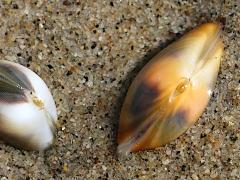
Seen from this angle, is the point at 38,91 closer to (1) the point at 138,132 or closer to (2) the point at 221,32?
(1) the point at 138,132

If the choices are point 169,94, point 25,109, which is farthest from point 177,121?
point 25,109

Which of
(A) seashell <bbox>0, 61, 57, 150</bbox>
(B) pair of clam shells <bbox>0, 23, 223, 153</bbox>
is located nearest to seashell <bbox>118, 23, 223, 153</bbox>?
(B) pair of clam shells <bbox>0, 23, 223, 153</bbox>

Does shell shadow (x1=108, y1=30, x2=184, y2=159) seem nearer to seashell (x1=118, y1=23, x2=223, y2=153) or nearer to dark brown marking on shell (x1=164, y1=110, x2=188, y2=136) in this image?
seashell (x1=118, y1=23, x2=223, y2=153)

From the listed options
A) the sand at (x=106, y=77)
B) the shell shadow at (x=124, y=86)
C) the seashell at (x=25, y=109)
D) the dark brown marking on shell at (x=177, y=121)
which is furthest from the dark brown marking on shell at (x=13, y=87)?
the dark brown marking on shell at (x=177, y=121)

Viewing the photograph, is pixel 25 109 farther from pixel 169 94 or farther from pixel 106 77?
pixel 169 94

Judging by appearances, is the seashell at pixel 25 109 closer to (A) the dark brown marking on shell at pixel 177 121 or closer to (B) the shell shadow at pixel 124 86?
(B) the shell shadow at pixel 124 86

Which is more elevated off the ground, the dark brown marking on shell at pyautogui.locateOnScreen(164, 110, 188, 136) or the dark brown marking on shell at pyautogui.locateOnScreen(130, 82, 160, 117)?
the dark brown marking on shell at pyautogui.locateOnScreen(130, 82, 160, 117)
